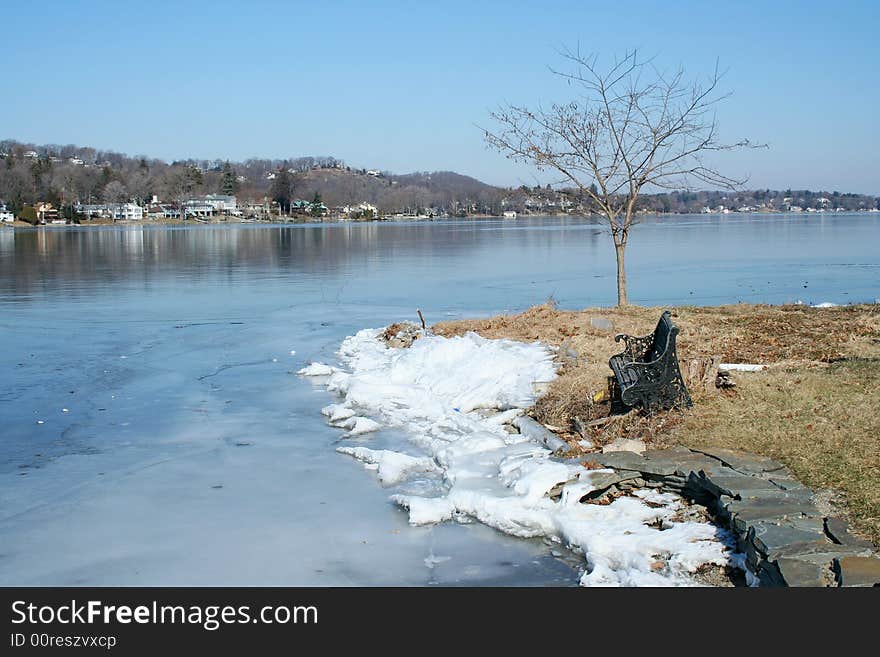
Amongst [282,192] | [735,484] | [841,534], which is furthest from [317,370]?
[282,192]

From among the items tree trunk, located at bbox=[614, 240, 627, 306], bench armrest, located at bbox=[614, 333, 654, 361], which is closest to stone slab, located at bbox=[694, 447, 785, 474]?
bench armrest, located at bbox=[614, 333, 654, 361]

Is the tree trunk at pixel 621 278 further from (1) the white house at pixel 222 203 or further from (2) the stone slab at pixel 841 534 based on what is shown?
(1) the white house at pixel 222 203

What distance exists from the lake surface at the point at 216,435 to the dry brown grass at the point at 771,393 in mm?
2222

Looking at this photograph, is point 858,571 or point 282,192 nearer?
point 858,571

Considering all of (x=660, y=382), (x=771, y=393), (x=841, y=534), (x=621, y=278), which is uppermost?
(x=621, y=278)

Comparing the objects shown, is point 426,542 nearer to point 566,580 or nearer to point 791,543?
point 566,580

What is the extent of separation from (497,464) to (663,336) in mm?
2248

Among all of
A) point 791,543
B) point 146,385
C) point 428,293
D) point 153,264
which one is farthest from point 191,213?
point 791,543

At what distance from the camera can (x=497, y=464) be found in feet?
30.5

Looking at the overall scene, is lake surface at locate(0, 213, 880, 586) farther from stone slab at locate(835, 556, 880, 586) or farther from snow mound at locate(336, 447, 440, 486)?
stone slab at locate(835, 556, 880, 586)

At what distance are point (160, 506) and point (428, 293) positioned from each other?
2101cm

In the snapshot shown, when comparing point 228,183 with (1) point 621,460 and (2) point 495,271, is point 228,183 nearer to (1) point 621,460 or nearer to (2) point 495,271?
(2) point 495,271

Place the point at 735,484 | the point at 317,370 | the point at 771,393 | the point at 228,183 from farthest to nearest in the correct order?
the point at 228,183 < the point at 317,370 < the point at 771,393 < the point at 735,484

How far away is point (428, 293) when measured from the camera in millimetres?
28984
